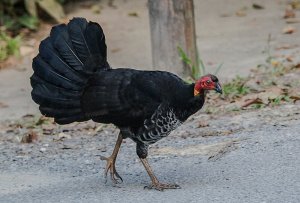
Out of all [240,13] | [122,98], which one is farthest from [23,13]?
[122,98]

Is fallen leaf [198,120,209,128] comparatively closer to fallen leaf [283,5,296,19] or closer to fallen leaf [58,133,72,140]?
fallen leaf [58,133,72,140]

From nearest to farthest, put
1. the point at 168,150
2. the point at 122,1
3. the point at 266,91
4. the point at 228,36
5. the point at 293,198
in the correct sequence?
the point at 293,198
the point at 168,150
the point at 266,91
the point at 228,36
the point at 122,1

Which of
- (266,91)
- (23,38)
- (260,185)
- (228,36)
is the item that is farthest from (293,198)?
(23,38)

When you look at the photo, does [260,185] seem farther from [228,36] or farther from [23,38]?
[23,38]

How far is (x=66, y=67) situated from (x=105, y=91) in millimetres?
445

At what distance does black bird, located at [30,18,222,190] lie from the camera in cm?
585

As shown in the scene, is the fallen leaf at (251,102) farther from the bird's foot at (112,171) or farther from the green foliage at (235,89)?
the bird's foot at (112,171)

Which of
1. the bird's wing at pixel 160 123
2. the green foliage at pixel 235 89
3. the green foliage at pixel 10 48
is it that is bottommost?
the green foliage at pixel 10 48

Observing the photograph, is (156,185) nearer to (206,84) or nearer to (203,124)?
(206,84)

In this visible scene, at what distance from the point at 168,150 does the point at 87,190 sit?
122cm

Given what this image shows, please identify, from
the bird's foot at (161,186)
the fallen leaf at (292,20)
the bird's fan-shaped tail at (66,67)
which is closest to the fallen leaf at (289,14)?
the fallen leaf at (292,20)

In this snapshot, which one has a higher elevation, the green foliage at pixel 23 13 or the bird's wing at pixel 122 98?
the bird's wing at pixel 122 98

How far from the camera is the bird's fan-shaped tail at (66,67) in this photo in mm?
6207

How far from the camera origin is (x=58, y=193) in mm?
6000
